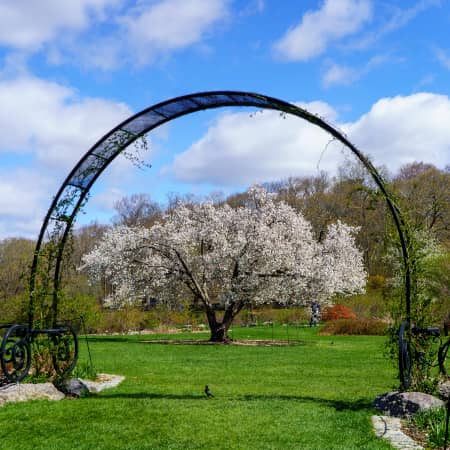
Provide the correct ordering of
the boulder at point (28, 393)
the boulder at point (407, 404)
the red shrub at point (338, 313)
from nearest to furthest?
the boulder at point (407, 404)
the boulder at point (28, 393)
the red shrub at point (338, 313)

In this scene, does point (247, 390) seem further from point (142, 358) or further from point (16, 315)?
point (16, 315)

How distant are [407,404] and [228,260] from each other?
13.6 metres

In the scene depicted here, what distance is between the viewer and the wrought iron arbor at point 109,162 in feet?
23.1

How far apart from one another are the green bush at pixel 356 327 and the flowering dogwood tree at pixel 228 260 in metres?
1.54

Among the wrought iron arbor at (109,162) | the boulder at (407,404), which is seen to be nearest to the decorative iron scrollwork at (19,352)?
the wrought iron arbor at (109,162)

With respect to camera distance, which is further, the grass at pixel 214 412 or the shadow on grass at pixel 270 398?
the shadow on grass at pixel 270 398

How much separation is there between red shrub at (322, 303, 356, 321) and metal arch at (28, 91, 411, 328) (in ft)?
65.4

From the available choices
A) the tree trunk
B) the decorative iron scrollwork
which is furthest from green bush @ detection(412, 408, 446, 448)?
the tree trunk

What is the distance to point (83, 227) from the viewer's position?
47.5 metres

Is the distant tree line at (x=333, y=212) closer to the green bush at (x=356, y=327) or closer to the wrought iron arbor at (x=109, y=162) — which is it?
the green bush at (x=356, y=327)

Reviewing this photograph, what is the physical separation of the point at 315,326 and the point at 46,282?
19.3 meters

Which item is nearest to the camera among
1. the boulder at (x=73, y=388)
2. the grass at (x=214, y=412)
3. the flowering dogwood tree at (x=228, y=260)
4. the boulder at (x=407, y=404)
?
the grass at (x=214, y=412)

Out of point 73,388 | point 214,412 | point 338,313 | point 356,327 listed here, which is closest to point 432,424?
point 214,412

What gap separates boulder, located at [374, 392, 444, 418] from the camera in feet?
20.0
